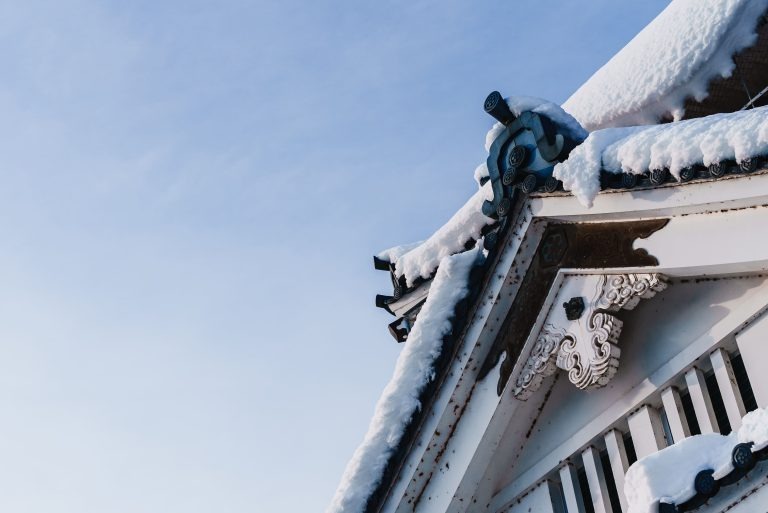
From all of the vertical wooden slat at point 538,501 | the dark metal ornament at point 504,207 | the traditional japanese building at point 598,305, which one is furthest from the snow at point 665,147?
the vertical wooden slat at point 538,501

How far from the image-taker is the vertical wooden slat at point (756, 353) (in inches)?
237

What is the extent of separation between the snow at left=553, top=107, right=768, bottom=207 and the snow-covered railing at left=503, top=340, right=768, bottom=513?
116cm

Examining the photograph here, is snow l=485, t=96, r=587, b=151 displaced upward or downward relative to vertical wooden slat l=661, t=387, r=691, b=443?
upward

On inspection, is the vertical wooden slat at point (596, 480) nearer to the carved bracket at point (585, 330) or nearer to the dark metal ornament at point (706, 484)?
the carved bracket at point (585, 330)

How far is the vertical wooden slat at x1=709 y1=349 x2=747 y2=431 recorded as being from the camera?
6105mm

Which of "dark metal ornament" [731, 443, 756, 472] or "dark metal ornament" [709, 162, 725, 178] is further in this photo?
"dark metal ornament" [709, 162, 725, 178]

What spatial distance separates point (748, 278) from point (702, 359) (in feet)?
1.80

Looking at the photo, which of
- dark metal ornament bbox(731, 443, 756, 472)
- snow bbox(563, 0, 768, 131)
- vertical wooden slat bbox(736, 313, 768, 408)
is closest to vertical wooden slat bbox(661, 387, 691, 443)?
vertical wooden slat bbox(736, 313, 768, 408)

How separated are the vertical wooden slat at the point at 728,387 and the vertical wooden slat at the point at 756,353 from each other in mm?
115

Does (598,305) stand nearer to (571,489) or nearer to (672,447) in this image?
(571,489)

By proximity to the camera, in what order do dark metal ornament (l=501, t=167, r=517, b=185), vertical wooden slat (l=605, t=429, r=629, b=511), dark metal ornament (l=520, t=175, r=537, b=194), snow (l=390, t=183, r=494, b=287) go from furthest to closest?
snow (l=390, t=183, r=494, b=287)
dark metal ornament (l=501, t=167, r=517, b=185)
dark metal ornament (l=520, t=175, r=537, b=194)
vertical wooden slat (l=605, t=429, r=629, b=511)

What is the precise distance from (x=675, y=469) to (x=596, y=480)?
1.40 metres

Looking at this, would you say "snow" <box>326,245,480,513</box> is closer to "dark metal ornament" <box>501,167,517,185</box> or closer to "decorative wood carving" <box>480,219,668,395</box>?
"decorative wood carving" <box>480,219,668,395</box>

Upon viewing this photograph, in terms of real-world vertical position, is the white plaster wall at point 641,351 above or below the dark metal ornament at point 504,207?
below
